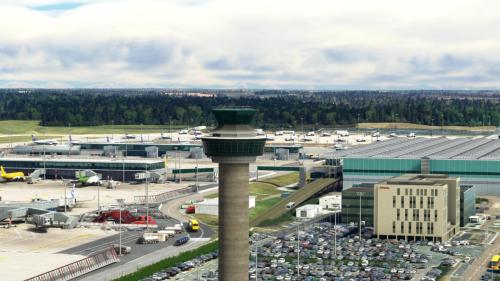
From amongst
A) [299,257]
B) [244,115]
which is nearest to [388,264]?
[299,257]

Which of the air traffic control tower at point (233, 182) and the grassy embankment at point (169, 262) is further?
the grassy embankment at point (169, 262)

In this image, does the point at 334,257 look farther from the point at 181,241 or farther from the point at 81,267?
the point at 81,267

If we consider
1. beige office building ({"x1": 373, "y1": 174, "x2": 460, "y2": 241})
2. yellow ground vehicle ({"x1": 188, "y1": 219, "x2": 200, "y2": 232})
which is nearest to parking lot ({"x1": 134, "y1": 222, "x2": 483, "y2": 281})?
beige office building ({"x1": 373, "y1": 174, "x2": 460, "y2": 241})

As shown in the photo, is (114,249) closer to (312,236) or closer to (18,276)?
(18,276)

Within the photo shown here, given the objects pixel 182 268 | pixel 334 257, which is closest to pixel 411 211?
pixel 334 257

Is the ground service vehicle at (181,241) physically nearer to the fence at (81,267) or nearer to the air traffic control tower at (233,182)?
the fence at (81,267)

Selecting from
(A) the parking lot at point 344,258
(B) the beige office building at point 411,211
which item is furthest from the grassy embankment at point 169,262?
(B) the beige office building at point 411,211
